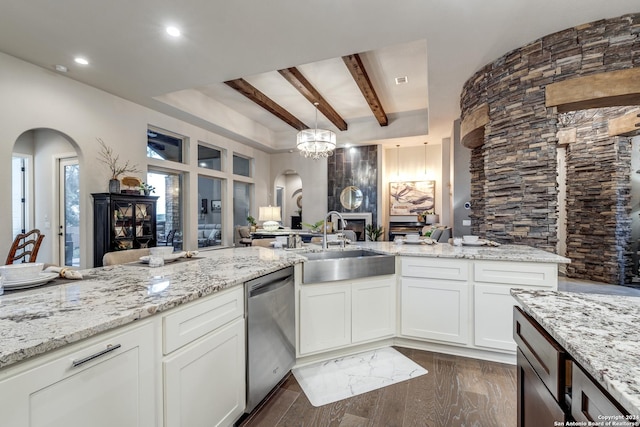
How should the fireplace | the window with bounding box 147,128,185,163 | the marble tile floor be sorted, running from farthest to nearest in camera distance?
1. the fireplace
2. the window with bounding box 147,128,185,163
3. the marble tile floor

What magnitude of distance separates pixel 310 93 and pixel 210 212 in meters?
3.48

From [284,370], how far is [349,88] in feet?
15.9

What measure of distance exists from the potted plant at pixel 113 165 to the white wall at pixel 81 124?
0.08m

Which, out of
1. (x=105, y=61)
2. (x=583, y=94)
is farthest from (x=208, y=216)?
(x=583, y=94)

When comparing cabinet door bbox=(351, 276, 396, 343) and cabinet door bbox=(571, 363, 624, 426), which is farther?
cabinet door bbox=(351, 276, 396, 343)

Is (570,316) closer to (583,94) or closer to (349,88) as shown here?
(583,94)

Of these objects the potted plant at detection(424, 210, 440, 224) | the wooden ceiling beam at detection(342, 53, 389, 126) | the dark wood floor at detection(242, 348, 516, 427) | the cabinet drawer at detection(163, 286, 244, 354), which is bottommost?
the dark wood floor at detection(242, 348, 516, 427)

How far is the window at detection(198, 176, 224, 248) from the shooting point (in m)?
6.61

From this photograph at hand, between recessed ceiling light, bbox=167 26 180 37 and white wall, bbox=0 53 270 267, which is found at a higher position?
recessed ceiling light, bbox=167 26 180 37

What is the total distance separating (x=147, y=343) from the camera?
112cm

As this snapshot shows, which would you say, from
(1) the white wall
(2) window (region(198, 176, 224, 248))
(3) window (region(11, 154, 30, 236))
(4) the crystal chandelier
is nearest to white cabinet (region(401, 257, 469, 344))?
(4) the crystal chandelier

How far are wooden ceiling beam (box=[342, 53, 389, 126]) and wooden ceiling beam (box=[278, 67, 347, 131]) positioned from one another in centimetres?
85

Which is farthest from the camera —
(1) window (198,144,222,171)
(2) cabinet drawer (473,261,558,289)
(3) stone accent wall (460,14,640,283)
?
(1) window (198,144,222,171)

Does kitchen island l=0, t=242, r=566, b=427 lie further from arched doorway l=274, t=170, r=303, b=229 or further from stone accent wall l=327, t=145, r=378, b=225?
arched doorway l=274, t=170, r=303, b=229
